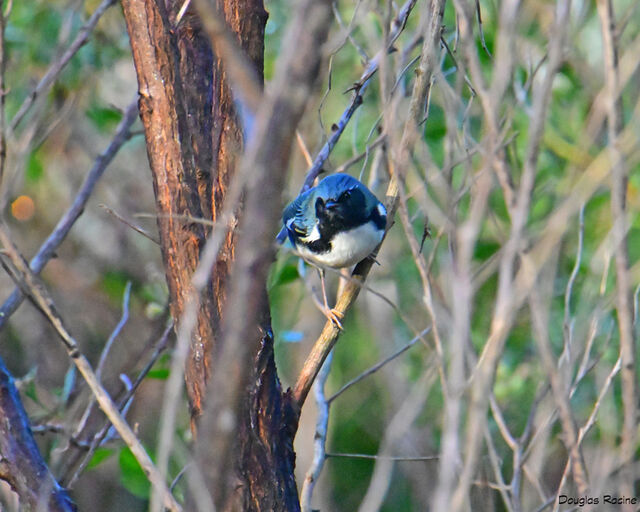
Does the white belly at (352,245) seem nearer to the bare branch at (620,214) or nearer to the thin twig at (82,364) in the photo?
the thin twig at (82,364)

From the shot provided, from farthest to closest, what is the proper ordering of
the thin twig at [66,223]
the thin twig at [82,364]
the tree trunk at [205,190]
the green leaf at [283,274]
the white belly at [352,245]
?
the green leaf at [283,274] → the white belly at [352,245] → the thin twig at [66,223] → the tree trunk at [205,190] → the thin twig at [82,364]

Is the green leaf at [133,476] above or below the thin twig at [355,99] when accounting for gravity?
below

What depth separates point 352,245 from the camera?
12.2 ft

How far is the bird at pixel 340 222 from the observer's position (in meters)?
3.72

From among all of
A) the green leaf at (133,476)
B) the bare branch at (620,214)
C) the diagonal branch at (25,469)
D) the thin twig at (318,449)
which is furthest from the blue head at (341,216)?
the bare branch at (620,214)

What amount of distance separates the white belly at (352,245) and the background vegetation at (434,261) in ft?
0.74

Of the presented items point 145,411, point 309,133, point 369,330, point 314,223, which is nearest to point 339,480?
point 369,330

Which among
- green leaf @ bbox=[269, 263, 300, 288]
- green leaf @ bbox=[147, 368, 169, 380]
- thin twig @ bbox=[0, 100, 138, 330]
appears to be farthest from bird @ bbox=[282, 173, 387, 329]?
thin twig @ bbox=[0, 100, 138, 330]

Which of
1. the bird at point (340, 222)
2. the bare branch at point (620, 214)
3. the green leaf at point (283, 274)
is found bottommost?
the bare branch at point (620, 214)

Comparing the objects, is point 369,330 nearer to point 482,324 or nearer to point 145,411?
point 482,324

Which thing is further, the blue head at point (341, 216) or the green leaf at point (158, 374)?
the green leaf at point (158, 374)

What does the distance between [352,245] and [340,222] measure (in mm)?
204

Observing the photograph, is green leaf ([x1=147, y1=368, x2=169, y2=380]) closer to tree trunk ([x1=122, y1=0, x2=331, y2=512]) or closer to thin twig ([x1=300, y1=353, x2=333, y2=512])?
thin twig ([x1=300, y1=353, x2=333, y2=512])

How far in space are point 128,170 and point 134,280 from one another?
118 cm
